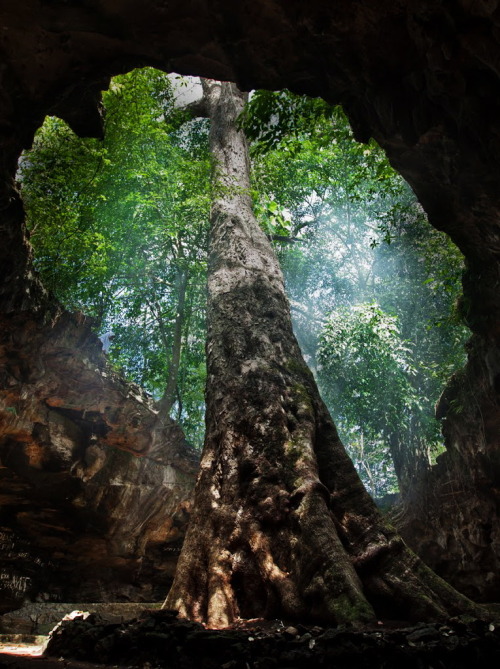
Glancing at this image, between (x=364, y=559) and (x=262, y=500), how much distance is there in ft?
3.15

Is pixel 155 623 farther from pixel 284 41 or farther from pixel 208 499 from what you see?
pixel 284 41

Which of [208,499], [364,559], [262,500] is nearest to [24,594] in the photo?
[208,499]

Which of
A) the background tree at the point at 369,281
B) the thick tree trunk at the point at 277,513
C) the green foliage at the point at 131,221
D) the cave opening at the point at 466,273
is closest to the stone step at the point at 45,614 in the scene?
the cave opening at the point at 466,273

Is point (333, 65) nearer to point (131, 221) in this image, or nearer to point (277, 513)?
point (277, 513)

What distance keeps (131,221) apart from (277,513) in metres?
9.17

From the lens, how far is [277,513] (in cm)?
388

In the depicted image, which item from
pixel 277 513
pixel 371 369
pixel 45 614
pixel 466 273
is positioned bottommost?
pixel 45 614

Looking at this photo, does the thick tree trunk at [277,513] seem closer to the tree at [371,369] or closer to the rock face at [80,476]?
the rock face at [80,476]

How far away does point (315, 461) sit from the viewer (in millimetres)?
4309

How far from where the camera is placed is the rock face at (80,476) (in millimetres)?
7922

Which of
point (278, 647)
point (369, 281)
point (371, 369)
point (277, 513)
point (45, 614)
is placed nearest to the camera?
point (278, 647)

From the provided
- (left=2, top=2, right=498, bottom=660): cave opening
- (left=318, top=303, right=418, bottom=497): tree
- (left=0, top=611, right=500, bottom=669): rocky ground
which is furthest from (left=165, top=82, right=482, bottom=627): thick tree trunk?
(left=318, top=303, right=418, bottom=497): tree

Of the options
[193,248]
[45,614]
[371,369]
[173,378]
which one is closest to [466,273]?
[173,378]

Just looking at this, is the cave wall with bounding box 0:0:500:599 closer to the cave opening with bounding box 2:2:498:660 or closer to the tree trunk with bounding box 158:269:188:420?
the cave opening with bounding box 2:2:498:660
